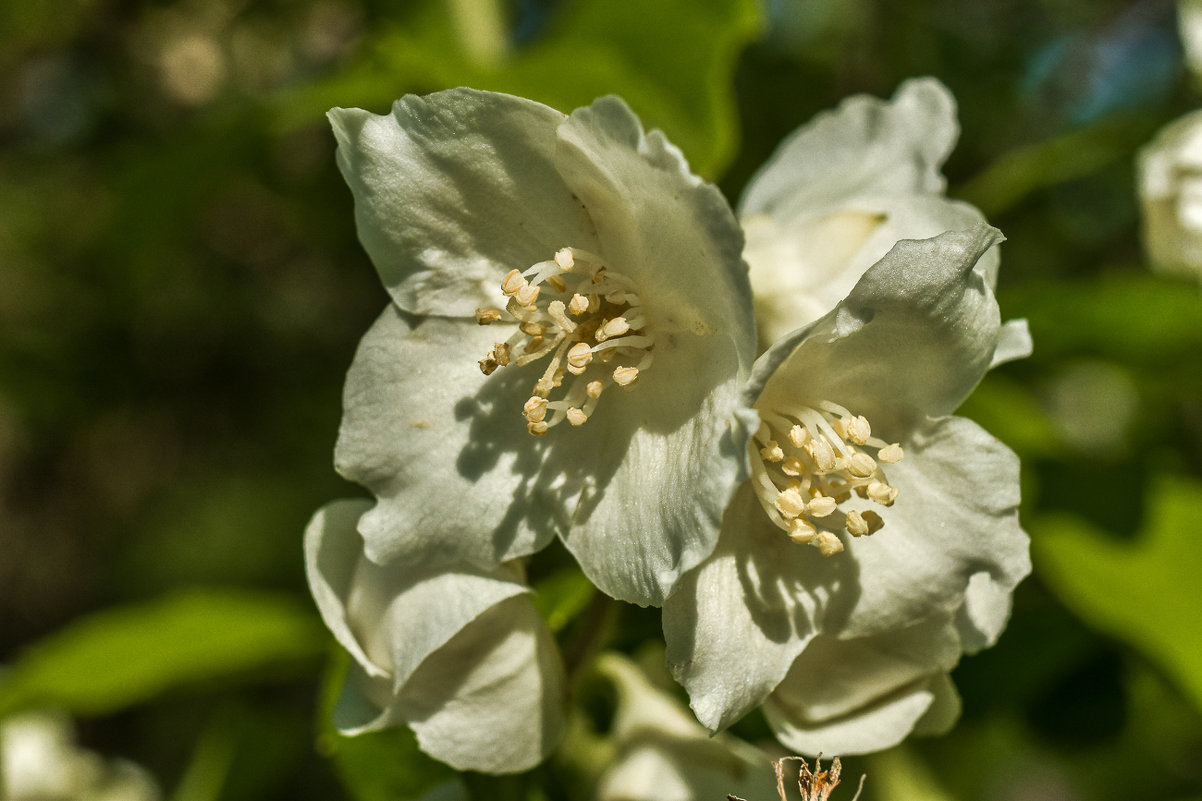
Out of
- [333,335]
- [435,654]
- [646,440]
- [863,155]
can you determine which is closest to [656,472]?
[646,440]

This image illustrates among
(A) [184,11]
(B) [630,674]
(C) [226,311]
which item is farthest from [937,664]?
(C) [226,311]

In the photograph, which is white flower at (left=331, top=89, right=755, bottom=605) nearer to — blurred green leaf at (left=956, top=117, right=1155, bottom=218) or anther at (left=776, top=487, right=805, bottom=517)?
anther at (left=776, top=487, right=805, bottom=517)

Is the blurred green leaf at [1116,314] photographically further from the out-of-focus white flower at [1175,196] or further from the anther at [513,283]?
the anther at [513,283]

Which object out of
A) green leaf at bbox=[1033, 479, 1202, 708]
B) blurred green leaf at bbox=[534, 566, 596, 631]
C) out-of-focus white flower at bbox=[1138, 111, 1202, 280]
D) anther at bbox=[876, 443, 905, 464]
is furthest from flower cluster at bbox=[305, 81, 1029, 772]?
out-of-focus white flower at bbox=[1138, 111, 1202, 280]

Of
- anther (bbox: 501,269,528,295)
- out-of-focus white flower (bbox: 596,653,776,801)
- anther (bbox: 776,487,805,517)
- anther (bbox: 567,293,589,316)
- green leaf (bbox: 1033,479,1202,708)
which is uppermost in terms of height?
anther (bbox: 501,269,528,295)

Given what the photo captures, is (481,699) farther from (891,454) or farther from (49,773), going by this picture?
(49,773)

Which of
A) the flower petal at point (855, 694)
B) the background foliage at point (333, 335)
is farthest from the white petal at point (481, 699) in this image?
the flower petal at point (855, 694)

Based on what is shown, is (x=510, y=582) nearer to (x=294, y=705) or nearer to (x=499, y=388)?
(x=499, y=388)
